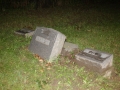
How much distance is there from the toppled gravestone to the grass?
186 millimetres

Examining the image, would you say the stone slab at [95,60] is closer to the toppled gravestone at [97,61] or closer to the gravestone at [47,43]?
the toppled gravestone at [97,61]

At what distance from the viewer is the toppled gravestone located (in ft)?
14.8

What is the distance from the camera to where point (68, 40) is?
673 centimetres

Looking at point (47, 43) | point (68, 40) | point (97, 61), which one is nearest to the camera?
point (97, 61)

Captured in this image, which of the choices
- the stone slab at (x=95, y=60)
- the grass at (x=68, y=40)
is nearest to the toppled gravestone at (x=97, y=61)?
the stone slab at (x=95, y=60)

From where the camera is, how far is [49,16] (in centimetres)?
1008

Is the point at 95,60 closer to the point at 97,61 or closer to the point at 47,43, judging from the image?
the point at 97,61

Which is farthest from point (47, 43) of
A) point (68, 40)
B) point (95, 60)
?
point (68, 40)

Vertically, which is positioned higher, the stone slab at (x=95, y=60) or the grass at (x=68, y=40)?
the stone slab at (x=95, y=60)

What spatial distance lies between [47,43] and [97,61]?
1568 millimetres

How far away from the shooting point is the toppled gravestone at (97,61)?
450 centimetres

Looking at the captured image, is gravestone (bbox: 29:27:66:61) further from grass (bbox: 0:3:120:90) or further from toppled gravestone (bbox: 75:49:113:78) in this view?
toppled gravestone (bbox: 75:49:113:78)

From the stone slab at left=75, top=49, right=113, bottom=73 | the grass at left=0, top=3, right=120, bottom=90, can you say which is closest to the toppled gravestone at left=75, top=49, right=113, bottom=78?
the stone slab at left=75, top=49, right=113, bottom=73

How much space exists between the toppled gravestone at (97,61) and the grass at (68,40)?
186 mm
